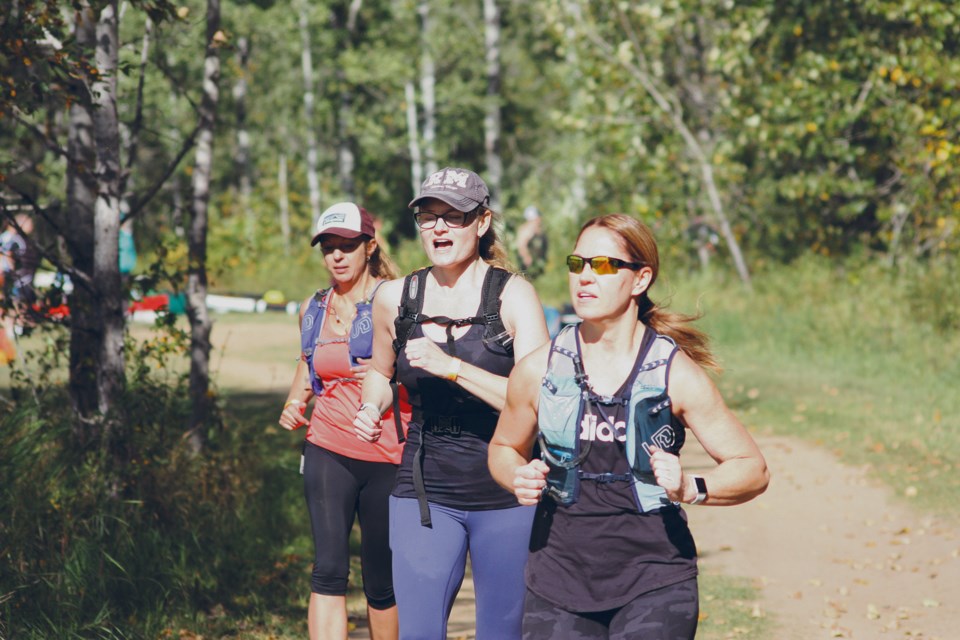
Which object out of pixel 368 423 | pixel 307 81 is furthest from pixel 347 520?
pixel 307 81

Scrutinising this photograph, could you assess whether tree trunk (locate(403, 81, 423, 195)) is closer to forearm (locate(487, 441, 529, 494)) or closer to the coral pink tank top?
the coral pink tank top

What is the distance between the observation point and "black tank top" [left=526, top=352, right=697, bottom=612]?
12.3 ft

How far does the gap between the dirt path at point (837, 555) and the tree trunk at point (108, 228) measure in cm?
389

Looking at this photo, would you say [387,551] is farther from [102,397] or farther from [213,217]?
[213,217]

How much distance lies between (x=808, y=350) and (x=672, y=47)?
8020mm

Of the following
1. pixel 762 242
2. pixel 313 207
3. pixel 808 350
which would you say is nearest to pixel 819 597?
pixel 808 350

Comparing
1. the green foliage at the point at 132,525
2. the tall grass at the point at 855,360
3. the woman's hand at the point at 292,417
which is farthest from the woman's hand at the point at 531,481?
the tall grass at the point at 855,360

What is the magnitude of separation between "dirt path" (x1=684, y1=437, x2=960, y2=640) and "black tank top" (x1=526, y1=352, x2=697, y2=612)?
358 cm

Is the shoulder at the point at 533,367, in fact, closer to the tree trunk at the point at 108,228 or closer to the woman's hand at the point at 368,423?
the woman's hand at the point at 368,423

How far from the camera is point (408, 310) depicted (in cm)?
477

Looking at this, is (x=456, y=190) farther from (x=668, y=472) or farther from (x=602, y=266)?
(x=668, y=472)

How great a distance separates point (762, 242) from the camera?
22.3m

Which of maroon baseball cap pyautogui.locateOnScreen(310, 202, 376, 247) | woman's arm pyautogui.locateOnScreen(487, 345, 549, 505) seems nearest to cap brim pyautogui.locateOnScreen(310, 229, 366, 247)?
maroon baseball cap pyautogui.locateOnScreen(310, 202, 376, 247)

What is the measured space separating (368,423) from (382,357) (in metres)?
0.27
